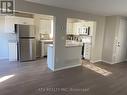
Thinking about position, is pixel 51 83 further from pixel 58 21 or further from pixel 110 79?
pixel 58 21

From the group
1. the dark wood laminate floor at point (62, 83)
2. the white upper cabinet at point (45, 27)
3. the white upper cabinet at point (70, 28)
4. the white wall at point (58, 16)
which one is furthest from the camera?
the white upper cabinet at point (70, 28)

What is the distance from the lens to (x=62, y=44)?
13.4 ft

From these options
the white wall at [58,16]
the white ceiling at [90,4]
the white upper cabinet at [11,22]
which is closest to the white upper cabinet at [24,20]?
the white upper cabinet at [11,22]

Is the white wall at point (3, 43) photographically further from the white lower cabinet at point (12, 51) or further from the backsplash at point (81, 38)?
the backsplash at point (81, 38)

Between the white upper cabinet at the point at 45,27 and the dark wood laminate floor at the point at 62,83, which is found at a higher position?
the white upper cabinet at the point at 45,27

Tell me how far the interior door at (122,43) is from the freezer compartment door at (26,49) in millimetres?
4110

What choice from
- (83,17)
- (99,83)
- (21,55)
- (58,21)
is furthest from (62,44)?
(21,55)

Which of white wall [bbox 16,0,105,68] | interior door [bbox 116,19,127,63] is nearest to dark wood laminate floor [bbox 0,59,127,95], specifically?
white wall [bbox 16,0,105,68]

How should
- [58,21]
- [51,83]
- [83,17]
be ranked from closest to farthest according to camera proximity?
[51,83] → [58,21] → [83,17]

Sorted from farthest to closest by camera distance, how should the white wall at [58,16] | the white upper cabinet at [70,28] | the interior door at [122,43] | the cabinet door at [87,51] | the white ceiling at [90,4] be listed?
the white upper cabinet at [70,28] < the cabinet door at [87,51] < the interior door at [122,43] < the white wall at [58,16] < the white ceiling at [90,4]

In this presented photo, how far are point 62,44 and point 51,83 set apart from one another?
154 centimetres

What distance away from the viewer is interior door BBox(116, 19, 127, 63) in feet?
17.0

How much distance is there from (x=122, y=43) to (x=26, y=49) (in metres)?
4.74

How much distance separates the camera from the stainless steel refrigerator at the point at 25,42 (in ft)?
16.2
